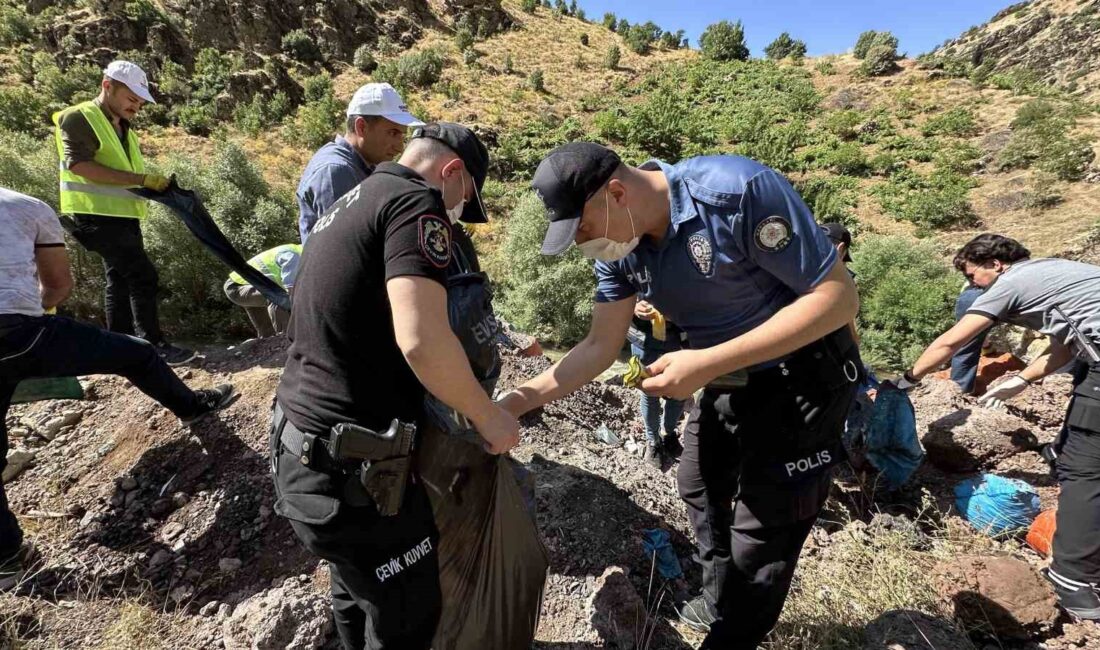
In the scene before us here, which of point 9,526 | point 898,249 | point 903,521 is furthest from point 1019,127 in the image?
point 9,526

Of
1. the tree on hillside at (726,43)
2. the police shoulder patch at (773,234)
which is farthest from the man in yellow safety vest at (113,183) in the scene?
the tree on hillside at (726,43)

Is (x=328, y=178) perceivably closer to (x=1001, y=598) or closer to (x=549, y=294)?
(x=1001, y=598)

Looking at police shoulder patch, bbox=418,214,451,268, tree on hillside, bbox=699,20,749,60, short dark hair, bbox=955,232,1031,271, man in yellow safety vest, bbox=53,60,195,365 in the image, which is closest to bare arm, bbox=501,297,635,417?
police shoulder patch, bbox=418,214,451,268

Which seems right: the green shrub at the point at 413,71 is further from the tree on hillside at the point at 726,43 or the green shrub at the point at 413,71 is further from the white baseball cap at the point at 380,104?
the white baseball cap at the point at 380,104

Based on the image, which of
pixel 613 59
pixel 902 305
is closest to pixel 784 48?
pixel 613 59

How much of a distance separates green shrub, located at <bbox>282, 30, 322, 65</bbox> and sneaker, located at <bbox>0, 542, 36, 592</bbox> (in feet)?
104

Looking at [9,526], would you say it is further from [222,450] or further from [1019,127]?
[1019,127]

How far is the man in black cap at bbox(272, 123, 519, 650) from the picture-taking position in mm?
1136

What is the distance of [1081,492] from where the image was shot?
2.03m

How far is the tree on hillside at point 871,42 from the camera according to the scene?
2670 centimetres

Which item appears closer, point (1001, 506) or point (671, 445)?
point (1001, 506)

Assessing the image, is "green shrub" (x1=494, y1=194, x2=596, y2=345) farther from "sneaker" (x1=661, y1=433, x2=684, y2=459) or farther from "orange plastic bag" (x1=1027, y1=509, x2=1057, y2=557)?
"orange plastic bag" (x1=1027, y1=509, x2=1057, y2=557)

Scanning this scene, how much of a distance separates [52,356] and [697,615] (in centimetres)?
302

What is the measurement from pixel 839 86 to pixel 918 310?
2399 centimetres
